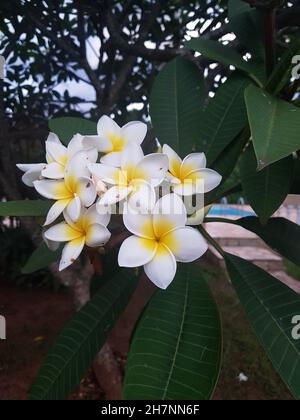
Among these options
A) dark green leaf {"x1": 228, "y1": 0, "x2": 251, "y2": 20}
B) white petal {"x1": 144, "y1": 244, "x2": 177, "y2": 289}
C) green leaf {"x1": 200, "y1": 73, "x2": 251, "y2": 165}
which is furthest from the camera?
dark green leaf {"x1": 228, "y1": 0, "x2": 251, "y2": 20}

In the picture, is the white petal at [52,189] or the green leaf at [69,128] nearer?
the white petal at [52,189]

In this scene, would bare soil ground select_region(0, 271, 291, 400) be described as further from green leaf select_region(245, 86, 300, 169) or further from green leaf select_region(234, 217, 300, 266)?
green leaf select_region(245, 86, 300, 169)

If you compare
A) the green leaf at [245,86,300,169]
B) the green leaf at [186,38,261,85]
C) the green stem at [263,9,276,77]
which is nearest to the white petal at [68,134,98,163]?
the green leaf at [245,86,300,169]

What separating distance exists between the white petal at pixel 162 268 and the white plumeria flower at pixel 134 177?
62 millimetres

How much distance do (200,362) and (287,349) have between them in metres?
0.13

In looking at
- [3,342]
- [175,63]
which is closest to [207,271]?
[3,342]

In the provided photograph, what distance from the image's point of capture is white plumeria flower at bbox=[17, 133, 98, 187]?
57 centimetres

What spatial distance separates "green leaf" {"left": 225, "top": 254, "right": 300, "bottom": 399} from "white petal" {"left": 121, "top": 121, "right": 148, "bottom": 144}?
30 cm

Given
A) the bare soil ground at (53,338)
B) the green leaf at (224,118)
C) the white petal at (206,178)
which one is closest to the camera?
the white petal at (206,178)

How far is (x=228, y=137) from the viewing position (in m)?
0.80

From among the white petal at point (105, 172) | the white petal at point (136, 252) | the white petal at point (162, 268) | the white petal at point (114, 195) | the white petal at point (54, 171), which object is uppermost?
the white petal at point (105, 172)

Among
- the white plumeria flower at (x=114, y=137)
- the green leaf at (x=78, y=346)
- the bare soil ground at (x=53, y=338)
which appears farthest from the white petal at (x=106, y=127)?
the bare soil ground at (x=53, y=338)

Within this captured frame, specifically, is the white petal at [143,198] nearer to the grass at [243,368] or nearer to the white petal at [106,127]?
the white petal at [106,127]

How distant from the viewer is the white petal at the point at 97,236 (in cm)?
50
